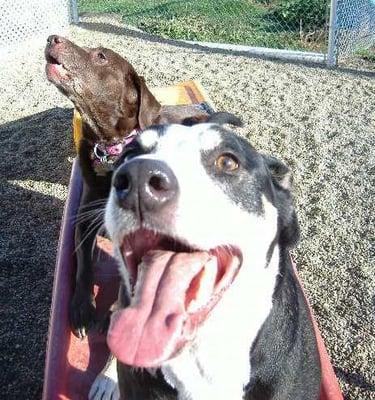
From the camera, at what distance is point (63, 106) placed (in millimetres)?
6578

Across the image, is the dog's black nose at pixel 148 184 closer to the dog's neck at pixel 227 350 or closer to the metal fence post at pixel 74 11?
the dog's neck at pixel 227 350

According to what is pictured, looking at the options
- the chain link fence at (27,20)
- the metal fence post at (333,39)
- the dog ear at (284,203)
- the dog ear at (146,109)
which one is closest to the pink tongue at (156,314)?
the dog ear at (284,203)

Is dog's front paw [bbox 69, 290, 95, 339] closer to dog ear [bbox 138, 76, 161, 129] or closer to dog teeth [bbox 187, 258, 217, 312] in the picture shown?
dog ear [bbox 138, 76, 161, 129]

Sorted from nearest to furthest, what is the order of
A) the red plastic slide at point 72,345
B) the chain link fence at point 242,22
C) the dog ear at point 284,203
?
the dog ear at point 284,203 → the red plastic slide at point 72,345 → the chain link fence at point 242,22

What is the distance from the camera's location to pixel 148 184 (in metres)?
1.60

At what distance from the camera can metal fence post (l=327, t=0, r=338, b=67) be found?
7383 millimetres

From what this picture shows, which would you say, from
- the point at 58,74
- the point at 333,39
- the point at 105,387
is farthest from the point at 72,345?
the point at 333,39

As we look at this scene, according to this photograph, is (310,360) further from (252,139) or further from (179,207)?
(252,139)

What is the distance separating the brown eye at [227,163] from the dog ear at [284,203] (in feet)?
1.13

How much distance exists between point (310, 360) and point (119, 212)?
112 centimetres

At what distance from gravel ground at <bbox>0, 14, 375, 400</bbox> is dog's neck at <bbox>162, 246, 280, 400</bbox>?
117 centimetres

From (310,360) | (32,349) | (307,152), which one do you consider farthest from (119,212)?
(307,152)

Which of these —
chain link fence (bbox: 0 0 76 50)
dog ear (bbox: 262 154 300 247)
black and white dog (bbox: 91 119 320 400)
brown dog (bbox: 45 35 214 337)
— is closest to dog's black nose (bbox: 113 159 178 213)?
black and white dog (bbox: 91 119 320 400)

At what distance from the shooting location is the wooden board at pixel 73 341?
103 inches
